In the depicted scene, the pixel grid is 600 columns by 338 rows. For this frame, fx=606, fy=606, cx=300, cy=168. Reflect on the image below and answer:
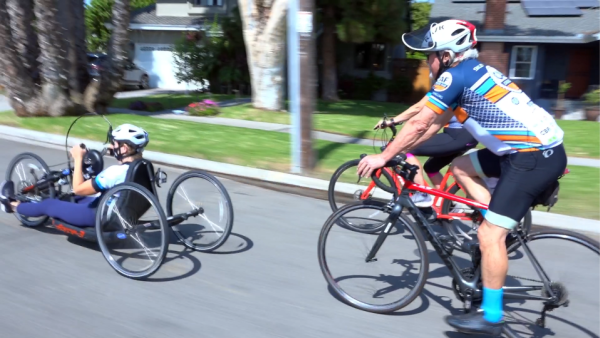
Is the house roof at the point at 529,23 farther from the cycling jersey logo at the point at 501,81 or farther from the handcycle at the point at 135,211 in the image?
the cycling jersey logo at the point at 501,81

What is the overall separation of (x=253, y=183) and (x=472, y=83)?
5352mm

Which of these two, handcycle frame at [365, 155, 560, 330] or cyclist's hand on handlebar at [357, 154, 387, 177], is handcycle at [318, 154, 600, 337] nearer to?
handcycle frame at [365, 155, 560, 330]

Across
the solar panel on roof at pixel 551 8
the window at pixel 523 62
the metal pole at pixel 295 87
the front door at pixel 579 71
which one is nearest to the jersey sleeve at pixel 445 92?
the metal pole at pixel 295 87

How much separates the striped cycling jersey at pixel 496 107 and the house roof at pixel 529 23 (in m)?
20.3

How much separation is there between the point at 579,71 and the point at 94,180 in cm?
2406

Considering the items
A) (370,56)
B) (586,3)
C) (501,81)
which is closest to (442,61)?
(501,81)

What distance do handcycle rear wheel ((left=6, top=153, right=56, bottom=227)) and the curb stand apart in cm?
315

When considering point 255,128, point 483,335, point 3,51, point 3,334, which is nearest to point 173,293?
point 3,334

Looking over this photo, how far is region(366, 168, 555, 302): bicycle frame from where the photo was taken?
12.9 feet

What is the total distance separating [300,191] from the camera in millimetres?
8281

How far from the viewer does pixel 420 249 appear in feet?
13.6

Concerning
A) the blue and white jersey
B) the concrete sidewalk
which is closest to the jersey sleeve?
the blue and white jersey

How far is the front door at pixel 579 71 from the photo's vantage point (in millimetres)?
24672

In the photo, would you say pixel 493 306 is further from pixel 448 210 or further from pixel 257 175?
pixel 257 175
